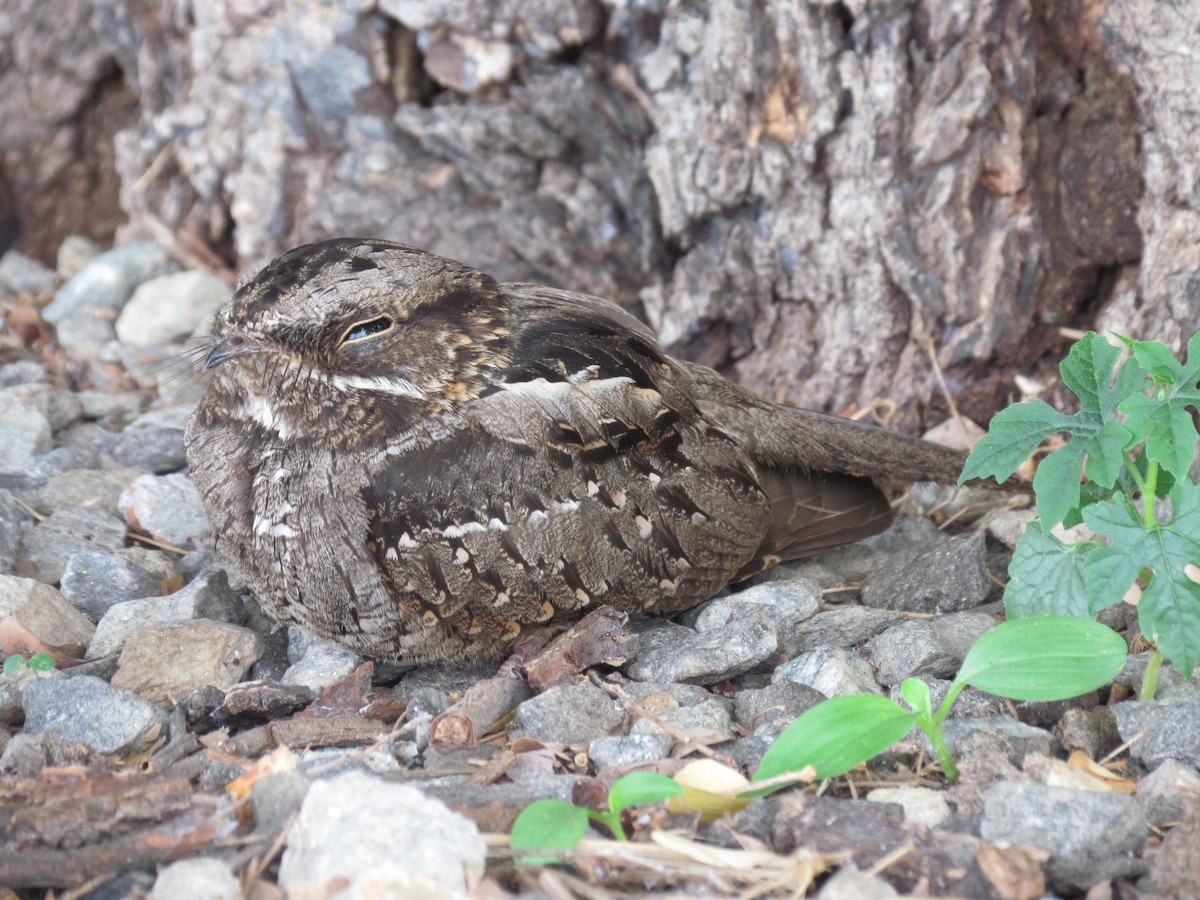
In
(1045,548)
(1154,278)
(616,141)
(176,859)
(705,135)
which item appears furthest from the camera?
(616,141)

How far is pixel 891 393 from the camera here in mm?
3867

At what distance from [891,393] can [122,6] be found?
3.18 meters

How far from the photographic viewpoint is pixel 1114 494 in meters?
2.19

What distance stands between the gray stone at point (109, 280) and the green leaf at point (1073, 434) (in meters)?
3.47

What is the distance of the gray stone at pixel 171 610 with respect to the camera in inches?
109

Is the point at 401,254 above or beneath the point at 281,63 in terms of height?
beneath

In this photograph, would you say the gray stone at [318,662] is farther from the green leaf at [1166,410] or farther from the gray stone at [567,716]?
the green leaf at [1166,410]

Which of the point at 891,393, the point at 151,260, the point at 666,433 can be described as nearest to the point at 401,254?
the point at 666,433

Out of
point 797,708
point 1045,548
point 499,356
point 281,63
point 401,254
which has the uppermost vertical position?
point 281,63

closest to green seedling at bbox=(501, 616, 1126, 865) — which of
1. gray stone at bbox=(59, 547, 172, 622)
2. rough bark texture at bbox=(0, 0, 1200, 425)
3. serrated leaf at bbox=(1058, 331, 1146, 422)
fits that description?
serrated leaf at bbox=(1058, 331, 1146, 422)

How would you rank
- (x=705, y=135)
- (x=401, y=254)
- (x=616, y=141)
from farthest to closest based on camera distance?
(x=616, y=141)
(x=705, y=135)
(x=401, y=254)

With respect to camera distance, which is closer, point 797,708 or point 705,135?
point 797,708

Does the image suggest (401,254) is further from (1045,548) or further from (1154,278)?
(1154,278)

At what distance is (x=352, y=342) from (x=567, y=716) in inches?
38.6
